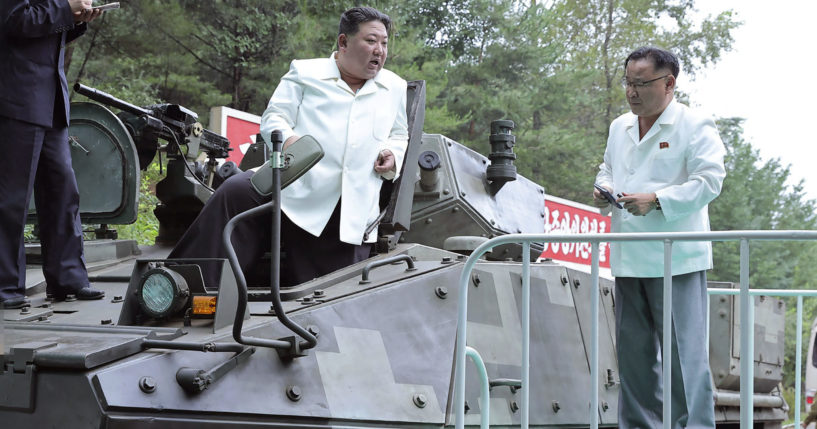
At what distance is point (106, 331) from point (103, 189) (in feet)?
5.77

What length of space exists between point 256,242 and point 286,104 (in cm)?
73

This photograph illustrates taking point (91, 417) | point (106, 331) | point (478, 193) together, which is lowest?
point (91, 417)

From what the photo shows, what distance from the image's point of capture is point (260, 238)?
435 cm

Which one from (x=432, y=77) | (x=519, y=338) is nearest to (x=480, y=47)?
(x=432, y=77)

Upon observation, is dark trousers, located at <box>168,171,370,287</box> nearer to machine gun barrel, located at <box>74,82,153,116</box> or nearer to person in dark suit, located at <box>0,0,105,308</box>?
person in dark suit, located at <box>0,0,105,308</box>

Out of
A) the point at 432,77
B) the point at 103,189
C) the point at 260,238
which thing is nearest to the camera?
the point at 260,238

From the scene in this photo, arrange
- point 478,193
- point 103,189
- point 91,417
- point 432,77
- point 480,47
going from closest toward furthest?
point 91,417, point 103,189, point 478,193, point 432,77, point 480,47

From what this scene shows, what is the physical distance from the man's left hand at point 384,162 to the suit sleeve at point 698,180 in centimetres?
124

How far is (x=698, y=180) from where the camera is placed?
Answer: 4.00 m

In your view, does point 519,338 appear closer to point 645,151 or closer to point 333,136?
point 645,151

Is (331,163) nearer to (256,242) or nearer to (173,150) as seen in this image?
(256,242)

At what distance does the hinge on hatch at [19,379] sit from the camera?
3.03m

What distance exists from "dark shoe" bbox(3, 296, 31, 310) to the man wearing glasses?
7.82ft

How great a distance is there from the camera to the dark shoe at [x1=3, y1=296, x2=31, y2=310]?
3.84m
